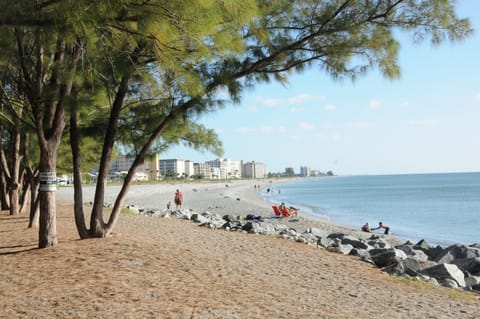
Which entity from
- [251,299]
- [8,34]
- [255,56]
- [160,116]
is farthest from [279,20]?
[251,299]

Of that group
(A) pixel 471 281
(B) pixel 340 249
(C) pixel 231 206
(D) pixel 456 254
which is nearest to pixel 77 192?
(B) pixel 340 249

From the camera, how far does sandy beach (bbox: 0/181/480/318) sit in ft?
14.9

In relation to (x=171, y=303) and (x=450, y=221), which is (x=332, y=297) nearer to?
(x=171, y=303)

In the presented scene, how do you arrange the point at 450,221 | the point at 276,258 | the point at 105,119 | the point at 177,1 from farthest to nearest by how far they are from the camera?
the point at 450,221 < the point at 105,119 < the point at 276,258 < the point at 177,1

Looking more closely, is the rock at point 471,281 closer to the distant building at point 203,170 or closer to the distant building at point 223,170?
the distant building at point 203,170

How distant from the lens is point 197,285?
5.36m

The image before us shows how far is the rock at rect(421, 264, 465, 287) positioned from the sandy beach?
28.1 inches

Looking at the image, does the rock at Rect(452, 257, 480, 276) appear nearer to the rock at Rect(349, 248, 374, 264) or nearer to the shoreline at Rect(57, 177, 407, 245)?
the rock at Rect(349, 248, 374, 264)

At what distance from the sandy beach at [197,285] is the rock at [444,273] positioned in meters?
0.71

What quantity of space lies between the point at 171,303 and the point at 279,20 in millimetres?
4507

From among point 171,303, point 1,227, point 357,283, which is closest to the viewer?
point 171,303

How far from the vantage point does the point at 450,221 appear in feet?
92.8

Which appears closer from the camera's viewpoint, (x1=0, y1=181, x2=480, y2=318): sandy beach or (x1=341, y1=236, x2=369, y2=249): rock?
(x1=0, y1=181, x2=480, y2=318): sandy beach

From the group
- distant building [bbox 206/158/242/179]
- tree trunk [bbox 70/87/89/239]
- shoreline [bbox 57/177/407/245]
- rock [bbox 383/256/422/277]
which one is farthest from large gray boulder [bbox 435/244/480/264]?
distant building [bbox 206/158/242/179]
